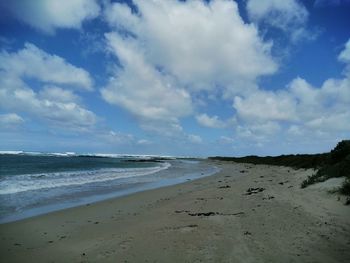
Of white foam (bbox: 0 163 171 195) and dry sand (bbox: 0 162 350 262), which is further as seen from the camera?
white foam (bbox: 0 163 171 195)

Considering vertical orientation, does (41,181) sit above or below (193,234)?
above

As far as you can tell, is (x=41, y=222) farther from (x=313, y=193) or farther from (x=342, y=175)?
(x=342, y=175)

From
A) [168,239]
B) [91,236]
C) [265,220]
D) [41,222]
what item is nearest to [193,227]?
[168,239]

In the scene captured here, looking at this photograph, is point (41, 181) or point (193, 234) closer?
point (193, 234)

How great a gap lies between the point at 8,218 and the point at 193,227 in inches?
286

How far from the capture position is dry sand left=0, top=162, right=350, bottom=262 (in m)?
6.96

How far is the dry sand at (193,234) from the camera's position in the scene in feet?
22.8

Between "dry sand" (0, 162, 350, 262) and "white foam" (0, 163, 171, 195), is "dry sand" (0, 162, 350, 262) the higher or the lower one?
the lower one

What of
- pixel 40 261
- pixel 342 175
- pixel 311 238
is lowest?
pixel 40 261

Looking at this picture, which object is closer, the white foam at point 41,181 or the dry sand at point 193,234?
the dry sand at point 193,234

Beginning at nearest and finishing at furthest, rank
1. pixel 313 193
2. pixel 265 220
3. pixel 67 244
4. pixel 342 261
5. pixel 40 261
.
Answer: pixel 342 261, pixel 40 261, pixel 67 244, pixel 265 220, pixel 313 193

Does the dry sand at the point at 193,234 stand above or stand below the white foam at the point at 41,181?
below

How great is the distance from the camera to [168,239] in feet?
26.8

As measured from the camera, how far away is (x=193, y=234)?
27.8ft
